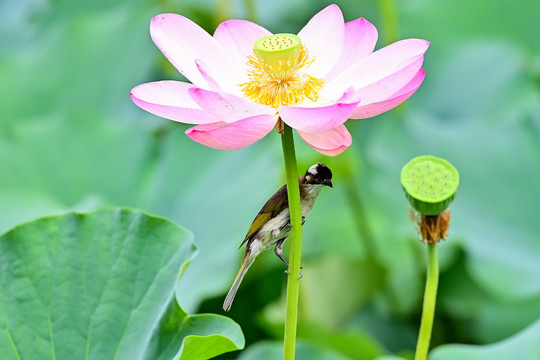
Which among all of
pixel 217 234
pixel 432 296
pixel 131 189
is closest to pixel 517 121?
pixel 217 234

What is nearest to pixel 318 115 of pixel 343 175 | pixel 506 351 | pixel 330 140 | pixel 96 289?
pixel 330 140

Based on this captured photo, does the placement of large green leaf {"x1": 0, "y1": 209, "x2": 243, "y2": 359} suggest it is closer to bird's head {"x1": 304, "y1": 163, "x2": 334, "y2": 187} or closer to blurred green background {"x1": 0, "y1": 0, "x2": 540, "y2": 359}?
bird's head {"x1": 304, "y1": 163, "x2": 334, "y2": 187}

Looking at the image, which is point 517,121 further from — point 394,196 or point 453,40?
point 453,40

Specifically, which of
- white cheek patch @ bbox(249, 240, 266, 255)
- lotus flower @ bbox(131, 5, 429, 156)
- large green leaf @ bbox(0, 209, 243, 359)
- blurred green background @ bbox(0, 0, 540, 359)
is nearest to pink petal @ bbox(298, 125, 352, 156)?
lotus flower @ bbox(131, 5, 429, 156)

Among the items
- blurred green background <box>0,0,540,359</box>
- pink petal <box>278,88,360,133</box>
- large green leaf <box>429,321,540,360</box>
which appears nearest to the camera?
pink petal <box>278,88,360,133</box>

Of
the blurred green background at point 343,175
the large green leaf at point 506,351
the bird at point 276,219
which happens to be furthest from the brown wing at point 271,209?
the blurred green background at point 343,175

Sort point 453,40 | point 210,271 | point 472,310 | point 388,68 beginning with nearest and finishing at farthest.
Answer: point 388,68 → point 210,271 → point 472,310 → point 453,40

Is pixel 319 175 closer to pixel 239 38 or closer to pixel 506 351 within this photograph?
pixel 239 38
